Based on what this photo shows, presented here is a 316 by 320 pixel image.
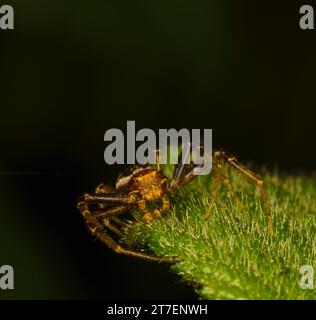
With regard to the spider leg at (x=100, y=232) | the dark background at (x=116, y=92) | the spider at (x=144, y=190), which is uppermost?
the dark background at (x=116, y=92)

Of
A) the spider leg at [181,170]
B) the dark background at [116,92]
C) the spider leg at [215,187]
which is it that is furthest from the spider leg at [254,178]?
the dark background at [116,92]

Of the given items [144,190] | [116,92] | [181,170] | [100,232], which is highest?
[116,92]

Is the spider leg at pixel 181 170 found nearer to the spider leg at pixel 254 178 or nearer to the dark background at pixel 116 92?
the spider leg at pixel 254 178

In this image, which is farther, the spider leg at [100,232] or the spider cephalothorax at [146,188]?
the spider cephalothorax at [146,188]

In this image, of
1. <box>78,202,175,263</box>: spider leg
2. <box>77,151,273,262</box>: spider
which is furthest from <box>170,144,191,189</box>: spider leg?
<box>78,202,175,263</box>: spider leg

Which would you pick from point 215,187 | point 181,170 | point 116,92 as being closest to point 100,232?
point 181,170

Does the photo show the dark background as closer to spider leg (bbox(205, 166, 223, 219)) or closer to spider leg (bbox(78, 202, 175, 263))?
spider leg (bbox(78, 202, 175, 263))

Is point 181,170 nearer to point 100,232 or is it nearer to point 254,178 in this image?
point 254,178

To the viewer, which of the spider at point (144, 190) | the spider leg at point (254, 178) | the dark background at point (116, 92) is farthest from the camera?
the dark background at point (116, 92)
